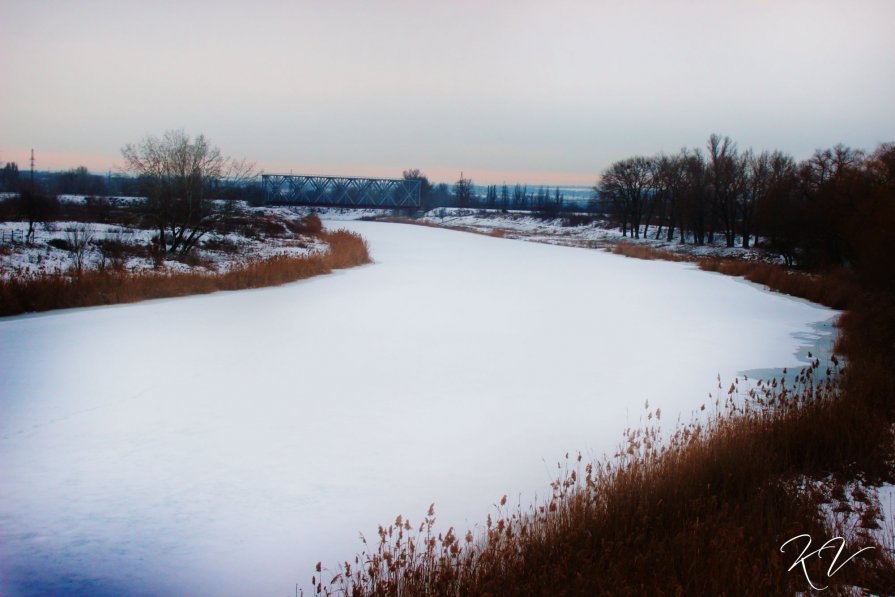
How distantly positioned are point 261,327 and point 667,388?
7925mm

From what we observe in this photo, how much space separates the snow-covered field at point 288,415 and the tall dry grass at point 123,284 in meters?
0.71

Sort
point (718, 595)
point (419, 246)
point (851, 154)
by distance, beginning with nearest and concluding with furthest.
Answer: point (718, 595), point (851, 154), point (419, 246)

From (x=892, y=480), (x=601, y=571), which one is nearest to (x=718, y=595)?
(x=601, y=571)

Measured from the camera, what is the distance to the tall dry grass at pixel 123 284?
1330cm

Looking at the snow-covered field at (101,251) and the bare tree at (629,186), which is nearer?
the snow-covered field at (101,251)

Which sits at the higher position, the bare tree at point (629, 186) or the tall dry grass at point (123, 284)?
the bare tree at point (629, 186)

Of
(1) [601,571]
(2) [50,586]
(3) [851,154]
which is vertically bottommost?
(2) [50,586]

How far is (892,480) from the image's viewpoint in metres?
5.77

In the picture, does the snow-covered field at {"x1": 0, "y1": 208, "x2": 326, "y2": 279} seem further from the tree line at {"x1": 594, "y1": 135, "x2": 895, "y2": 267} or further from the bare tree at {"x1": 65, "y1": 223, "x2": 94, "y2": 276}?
the tree line at {"x1": 594, "y1": 135, "x2": 895, "y2": 267}

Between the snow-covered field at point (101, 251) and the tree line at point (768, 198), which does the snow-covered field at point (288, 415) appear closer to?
the snow-covered field at point (101, 251)

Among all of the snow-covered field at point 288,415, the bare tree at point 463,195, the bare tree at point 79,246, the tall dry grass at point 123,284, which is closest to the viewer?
the snow-covered field at point 288,415

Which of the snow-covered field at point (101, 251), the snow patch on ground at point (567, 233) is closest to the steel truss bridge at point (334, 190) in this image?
the snow patch on ground at point (567, 233)

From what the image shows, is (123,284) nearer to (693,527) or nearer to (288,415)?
(288,415)

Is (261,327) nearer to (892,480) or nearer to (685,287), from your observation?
(892,480)
